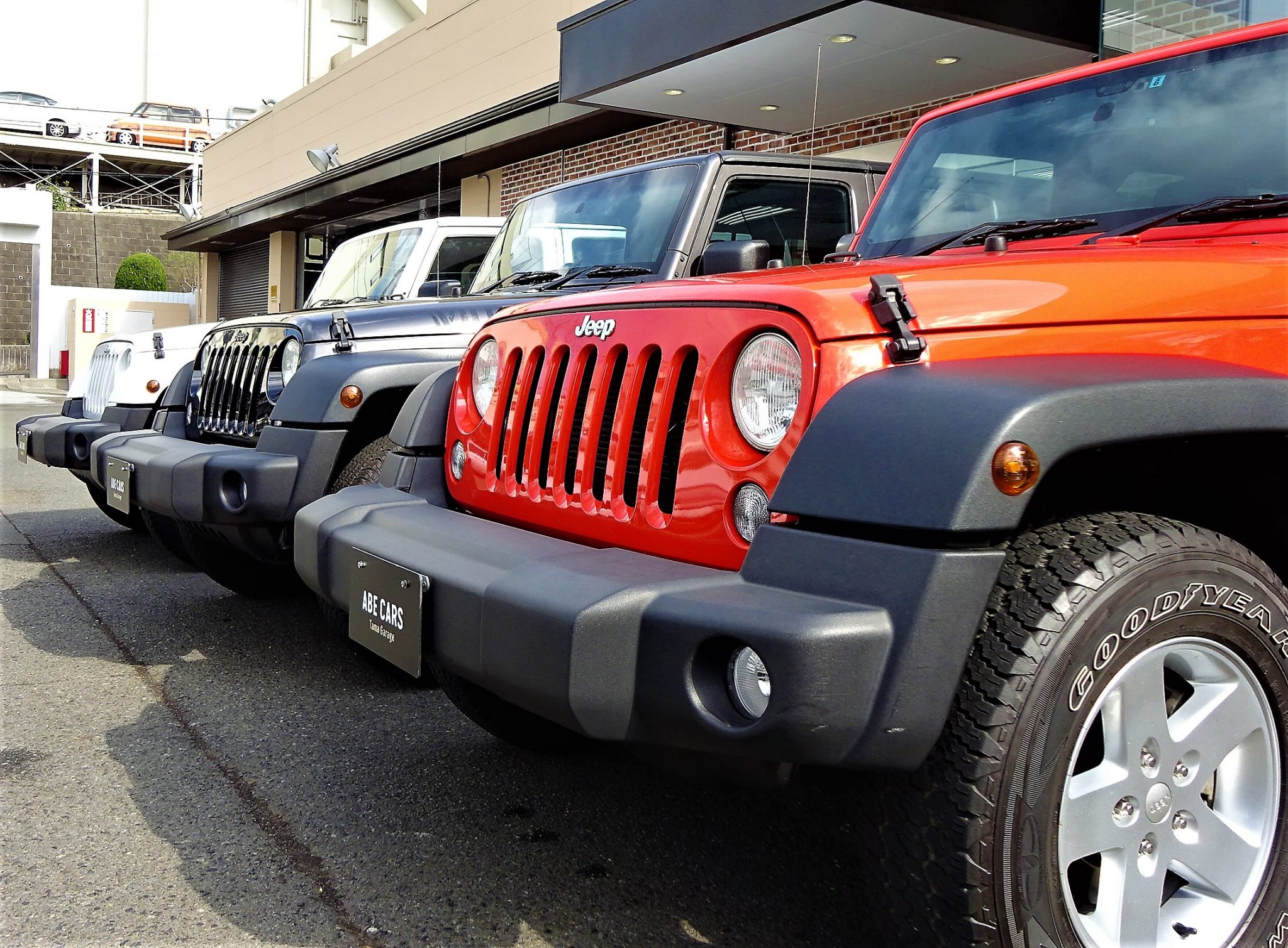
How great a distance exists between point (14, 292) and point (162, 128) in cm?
1820

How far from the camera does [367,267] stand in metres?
6.47

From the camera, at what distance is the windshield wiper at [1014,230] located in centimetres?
275

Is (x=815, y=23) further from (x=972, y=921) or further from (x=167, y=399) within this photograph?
(x=972, y=921)

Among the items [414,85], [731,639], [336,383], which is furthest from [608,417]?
[414,85]

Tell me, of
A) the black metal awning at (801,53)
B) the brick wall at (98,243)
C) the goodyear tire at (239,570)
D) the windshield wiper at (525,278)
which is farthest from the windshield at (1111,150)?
the brick wall at (98,243)

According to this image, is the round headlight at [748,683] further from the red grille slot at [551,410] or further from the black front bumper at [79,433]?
the black front bumper at [79,433]

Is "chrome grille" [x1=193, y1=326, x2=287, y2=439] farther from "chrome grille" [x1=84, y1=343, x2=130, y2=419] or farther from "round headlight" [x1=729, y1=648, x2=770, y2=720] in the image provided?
"round headlight" [x1=729, y1=648, x2=770, y2=720]

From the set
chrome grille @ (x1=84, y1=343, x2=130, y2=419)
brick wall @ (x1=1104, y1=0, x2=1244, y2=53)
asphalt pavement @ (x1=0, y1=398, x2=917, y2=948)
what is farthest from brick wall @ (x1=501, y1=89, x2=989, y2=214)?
asphalt pavement @ (x1=0, y1=398, x2=917, y2=948)

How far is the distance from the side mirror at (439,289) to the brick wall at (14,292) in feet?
109

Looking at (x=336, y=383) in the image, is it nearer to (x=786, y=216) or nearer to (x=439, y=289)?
(x=439, y=289)

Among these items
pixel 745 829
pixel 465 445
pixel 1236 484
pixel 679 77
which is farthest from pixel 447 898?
pixel 679 77

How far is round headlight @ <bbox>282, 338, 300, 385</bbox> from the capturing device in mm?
4527

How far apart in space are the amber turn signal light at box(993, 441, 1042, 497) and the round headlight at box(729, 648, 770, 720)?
1.53 ft

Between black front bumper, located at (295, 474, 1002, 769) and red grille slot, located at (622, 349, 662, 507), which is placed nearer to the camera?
black front bumper, located at (295, 474, 1002, 769)
